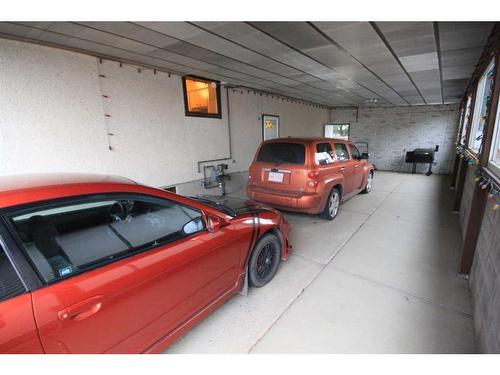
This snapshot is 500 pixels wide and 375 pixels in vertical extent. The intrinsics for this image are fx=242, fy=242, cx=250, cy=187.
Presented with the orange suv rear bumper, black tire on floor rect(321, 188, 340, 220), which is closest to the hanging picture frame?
black tire on floor rect(321, 188, 340, 220)

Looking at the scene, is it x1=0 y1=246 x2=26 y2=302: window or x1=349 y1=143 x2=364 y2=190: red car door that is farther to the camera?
x1=349 y1=143 x2=364 y2=190: red car door

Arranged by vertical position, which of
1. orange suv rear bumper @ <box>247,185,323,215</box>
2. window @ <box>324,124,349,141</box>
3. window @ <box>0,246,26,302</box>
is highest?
window @ <box>324,124,349,141</box>

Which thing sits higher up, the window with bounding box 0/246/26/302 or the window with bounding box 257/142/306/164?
the window with bounding box 257/142/306/164

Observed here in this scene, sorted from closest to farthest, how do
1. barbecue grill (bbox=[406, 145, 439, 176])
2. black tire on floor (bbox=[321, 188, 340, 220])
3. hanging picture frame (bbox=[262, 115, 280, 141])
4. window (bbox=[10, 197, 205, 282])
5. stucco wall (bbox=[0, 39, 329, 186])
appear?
window (bbox=[10, 197, 205, 282])
stucco wall (bbox=[0, 39, 329, 186])
black tire on floor (bbox=[321, 188, 340, 220])
hanging picture frame (bbox=[262, 115, 280, 141])
barbecue grill (bbox=[406, 145, 439, 176])

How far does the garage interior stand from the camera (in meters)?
2.07

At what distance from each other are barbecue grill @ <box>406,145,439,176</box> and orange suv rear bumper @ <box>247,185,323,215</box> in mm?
7821

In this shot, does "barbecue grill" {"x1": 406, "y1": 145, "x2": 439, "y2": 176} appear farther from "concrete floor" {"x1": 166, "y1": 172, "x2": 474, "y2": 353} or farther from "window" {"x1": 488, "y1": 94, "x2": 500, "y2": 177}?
"window" {"x1": 488, "y1": 94, "x2": 500, "y2": 177}

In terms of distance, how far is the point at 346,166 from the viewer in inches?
190

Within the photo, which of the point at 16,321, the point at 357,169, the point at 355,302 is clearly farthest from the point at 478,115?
the point at 16,321

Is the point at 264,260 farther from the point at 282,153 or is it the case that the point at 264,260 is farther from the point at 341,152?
the point at 341,152

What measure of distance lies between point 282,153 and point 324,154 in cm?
76

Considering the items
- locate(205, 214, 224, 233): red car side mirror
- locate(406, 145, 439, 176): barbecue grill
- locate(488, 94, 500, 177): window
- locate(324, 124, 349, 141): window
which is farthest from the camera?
locate(324, 124, 349, 141): window

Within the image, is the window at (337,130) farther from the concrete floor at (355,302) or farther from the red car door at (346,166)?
the concrete floor at (355,302)
